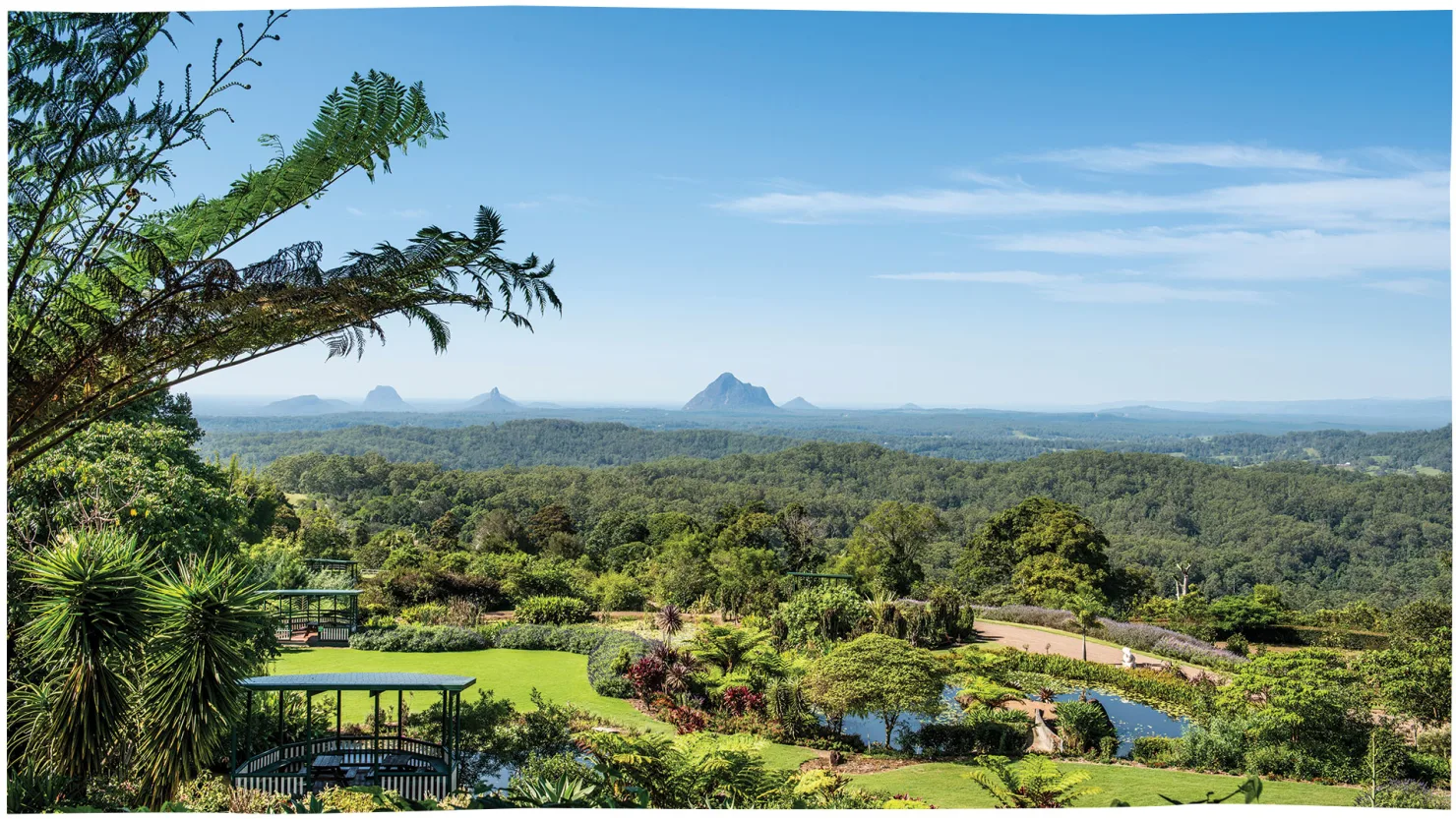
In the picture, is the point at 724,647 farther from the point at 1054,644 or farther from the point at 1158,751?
the point at 1054,644

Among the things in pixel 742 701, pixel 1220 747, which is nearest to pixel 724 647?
pixel 742 701

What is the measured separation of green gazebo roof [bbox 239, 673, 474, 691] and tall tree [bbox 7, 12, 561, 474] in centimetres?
157

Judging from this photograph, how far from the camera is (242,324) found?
442 cm

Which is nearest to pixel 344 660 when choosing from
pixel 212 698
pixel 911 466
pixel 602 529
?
pixel 212 698

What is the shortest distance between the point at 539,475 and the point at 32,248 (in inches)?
789

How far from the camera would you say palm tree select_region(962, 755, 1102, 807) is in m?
4.70

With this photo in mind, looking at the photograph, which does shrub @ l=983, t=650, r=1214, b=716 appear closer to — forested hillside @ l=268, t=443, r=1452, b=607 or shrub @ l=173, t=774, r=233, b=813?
shrub @ l=173, t=774, r=233, b=813

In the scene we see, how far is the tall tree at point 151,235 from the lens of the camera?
13.5ft

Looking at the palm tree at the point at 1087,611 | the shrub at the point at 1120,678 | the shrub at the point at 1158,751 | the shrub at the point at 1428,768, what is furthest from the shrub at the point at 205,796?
the palm tree at the point at 1087,611

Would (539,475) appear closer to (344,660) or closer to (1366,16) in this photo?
(344,660)

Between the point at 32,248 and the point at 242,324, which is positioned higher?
the point at 32,248

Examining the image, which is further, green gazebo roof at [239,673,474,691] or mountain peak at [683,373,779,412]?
mountain peak at [683,373,779,412]

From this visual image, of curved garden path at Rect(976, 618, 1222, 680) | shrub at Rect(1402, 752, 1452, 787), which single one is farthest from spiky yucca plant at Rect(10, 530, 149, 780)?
curved garden path at Rect(976, 618, 1222, 680)

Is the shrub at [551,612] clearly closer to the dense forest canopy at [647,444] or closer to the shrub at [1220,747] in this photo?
the shrub at [1220,747]
